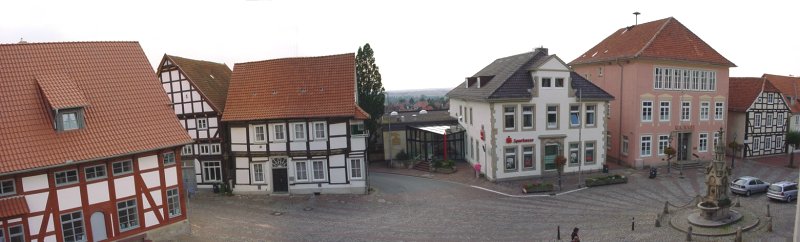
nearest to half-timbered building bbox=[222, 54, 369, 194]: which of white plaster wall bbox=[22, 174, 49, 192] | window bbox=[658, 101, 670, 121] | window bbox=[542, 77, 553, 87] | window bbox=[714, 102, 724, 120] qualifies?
white plaster wall bbox=[22, 174, 49, 192]

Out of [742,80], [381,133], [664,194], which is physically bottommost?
[664,194]

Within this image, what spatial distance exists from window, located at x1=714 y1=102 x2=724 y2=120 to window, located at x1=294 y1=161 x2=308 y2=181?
30.8 m

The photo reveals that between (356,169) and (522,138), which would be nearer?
(356,169)

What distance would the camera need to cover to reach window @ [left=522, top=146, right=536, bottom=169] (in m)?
31.0

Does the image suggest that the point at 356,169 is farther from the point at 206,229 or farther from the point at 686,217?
the point at 686,217

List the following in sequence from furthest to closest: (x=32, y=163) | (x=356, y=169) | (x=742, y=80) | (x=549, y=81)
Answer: (x=742, y=80) → (x=549, y=81) → (x=356, y=169) → (x=32, y=163)

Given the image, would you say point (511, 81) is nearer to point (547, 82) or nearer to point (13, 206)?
point (547, 82)

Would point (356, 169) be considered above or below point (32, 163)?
below

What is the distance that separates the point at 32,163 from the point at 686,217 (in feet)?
87.3

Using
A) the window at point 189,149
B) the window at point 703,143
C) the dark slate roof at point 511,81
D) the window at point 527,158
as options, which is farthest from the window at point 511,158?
the window at point 189,149

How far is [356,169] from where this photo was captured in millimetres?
28547

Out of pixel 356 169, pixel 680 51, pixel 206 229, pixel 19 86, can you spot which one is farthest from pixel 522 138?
pixel 19 86

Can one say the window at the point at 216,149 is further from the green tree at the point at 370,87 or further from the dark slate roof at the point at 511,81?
the dark slate roof at the point at 511,81

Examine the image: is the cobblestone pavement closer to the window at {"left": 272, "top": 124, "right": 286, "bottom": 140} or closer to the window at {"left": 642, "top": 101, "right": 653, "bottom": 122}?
the window at {"left": 272, "top": 124, "right": 286, "bottom": 140}
